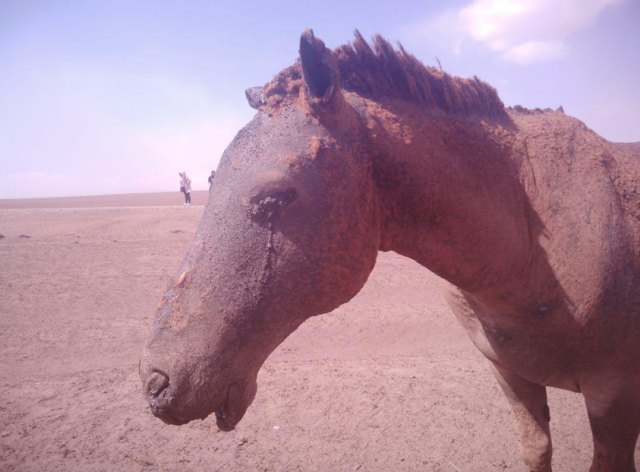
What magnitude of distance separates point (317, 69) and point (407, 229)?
0.77 m

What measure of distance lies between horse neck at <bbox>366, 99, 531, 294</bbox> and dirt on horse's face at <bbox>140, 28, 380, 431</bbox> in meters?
0.17

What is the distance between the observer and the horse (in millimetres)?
1475

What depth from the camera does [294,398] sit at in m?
4.89

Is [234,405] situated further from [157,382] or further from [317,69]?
[317,69]

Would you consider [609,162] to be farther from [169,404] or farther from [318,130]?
[169,404]

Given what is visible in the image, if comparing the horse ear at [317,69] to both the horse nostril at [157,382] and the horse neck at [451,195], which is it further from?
the horse nostril at [157,382]

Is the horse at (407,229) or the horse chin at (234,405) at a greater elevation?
the horse at (407,229)

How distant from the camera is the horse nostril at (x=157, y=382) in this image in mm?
1429

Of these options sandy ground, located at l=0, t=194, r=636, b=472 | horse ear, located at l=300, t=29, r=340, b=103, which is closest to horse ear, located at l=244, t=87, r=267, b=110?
horse ear, located at l=300, t=29, r=340, b=103

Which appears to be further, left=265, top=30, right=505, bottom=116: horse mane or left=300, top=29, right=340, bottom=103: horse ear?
left=265, top=30, right=505, bottom=116: horse mane

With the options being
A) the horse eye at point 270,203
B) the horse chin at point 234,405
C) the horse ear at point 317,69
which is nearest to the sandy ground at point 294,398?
the horse chin at point 234,405

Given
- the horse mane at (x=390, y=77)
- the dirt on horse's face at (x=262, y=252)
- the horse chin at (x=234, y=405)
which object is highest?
the horse mane at (x=390, y=77)

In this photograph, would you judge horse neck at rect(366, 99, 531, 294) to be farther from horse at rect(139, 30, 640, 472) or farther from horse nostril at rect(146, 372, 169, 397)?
horse nostril at rect(146, 372, 169, 397)

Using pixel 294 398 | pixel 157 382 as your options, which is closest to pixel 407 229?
pixel 157 382
